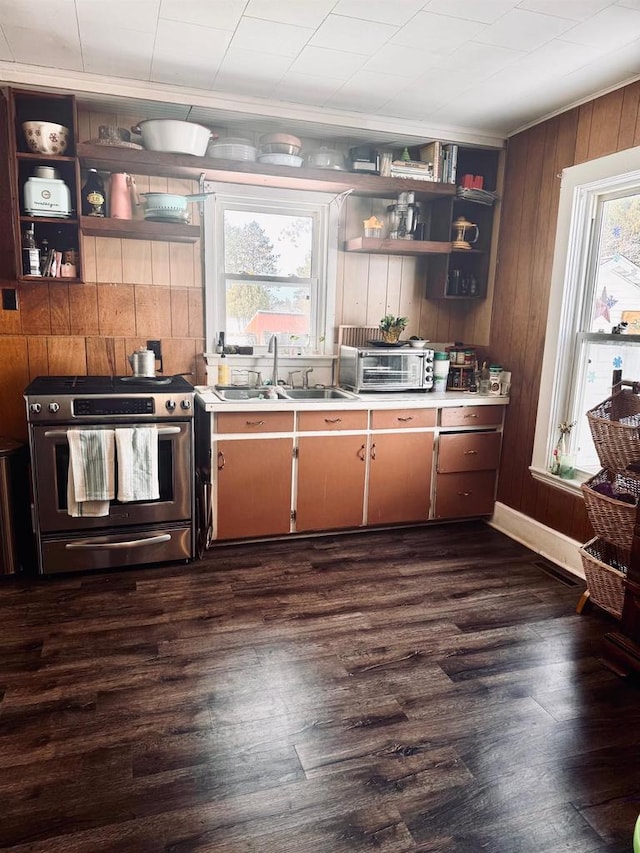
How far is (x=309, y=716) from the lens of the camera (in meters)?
2.05

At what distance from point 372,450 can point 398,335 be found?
2.70 ft

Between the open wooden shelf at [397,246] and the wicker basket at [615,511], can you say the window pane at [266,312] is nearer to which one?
the open wooden shelf at [397,246]

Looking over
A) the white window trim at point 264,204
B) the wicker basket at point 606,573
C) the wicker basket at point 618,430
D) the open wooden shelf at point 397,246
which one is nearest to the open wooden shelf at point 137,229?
the white window trim at point 264,204

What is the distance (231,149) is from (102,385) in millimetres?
1516

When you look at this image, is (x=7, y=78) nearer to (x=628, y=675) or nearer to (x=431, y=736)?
(x=431, y=736)

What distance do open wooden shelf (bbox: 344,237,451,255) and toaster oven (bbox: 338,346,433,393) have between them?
64 cm

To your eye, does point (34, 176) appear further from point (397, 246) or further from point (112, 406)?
point (397, 246)

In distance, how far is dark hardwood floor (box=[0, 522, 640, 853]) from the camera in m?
1.63

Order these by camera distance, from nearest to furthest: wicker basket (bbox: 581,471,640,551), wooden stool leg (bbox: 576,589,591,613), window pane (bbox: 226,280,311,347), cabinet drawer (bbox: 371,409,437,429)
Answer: wicker basket (bbox: 581,471,640,551), wooden stool leg (bbox: 576,589,591,613), cabinet drawer (bbox: 371,409,437,429), window pane (bbox: 226,280,311,347)

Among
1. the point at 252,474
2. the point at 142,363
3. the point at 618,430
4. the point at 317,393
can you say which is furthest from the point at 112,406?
the point at 618,430

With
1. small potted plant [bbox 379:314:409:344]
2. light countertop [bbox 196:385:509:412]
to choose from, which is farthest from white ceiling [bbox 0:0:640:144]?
light countertop [bbox 196:385:509:412]

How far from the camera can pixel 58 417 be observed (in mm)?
2906

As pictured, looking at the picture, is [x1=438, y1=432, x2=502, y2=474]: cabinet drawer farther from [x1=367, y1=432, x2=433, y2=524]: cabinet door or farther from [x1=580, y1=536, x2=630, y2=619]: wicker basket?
[x1=580, y1=536, x2=630, y2=619]: wicker basket

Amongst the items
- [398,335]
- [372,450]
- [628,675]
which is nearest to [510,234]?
[398,335]
